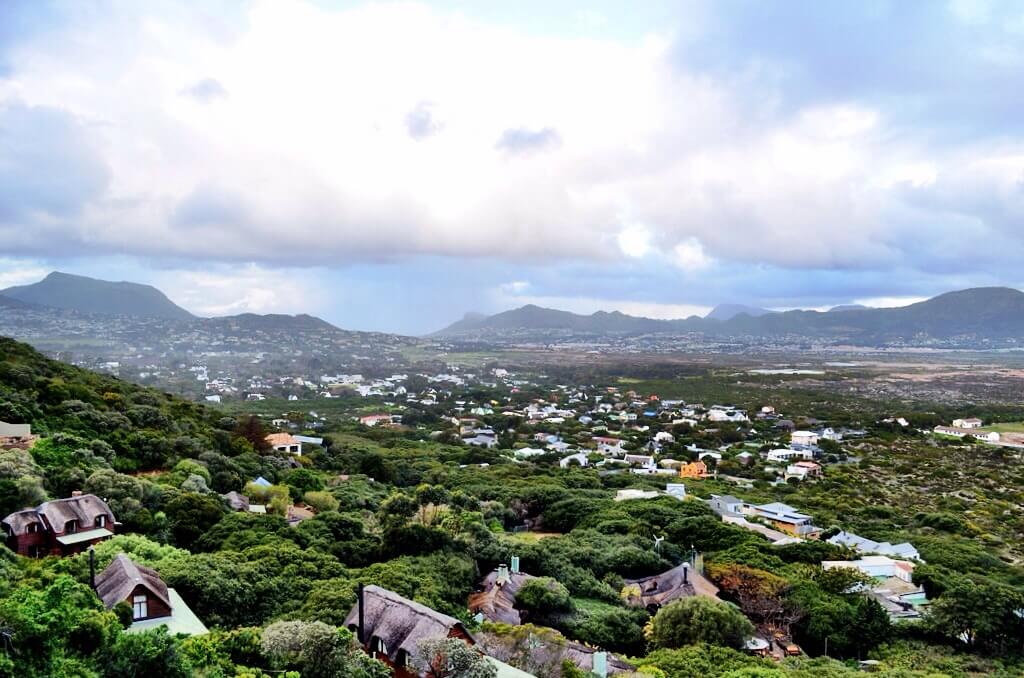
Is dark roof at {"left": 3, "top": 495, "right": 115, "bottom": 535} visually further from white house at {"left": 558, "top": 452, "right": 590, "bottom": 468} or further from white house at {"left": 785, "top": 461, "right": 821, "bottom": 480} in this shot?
white house at {"left": 785, "top": 461, "right": 821, "bottom": 480}

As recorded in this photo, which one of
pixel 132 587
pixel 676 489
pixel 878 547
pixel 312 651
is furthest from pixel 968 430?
pixel 132 587

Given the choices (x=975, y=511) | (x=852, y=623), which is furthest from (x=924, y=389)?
(x=852, y=623)

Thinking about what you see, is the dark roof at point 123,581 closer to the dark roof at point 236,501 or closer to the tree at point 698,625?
the dark roof at point 236,501

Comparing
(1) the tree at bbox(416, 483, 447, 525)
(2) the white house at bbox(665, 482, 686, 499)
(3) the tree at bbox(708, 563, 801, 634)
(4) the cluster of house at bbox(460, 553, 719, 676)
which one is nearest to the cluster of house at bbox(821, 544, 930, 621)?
(3) the tree at bbox(708, 563, 801, 634)

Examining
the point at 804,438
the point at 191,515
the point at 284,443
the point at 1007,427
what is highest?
the point at 191,515

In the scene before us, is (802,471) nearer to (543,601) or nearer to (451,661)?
(543,601)

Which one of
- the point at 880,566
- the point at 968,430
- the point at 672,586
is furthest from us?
the point at 968,430
